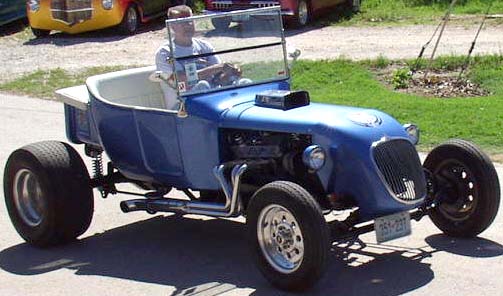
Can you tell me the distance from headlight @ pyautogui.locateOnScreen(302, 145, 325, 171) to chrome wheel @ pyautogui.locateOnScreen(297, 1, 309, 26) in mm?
12964

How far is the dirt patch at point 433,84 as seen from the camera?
1238cm

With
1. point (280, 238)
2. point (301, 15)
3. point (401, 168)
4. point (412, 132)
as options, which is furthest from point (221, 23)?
point (301, 15)

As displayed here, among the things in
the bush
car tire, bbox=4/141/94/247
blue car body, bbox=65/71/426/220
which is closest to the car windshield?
blue car body, bbox=65/71/426/220

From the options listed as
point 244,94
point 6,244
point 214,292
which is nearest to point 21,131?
point 6,244

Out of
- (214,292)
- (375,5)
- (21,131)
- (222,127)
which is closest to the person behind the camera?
(214,292)

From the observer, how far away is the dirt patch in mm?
12383

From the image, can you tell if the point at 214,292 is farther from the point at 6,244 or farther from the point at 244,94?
the point at 6,244

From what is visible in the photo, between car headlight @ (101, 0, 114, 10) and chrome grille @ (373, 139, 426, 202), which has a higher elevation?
chrome grille @ (373, 139, 426, 202)

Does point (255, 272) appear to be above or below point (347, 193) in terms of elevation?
below

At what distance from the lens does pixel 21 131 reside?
1193 cm

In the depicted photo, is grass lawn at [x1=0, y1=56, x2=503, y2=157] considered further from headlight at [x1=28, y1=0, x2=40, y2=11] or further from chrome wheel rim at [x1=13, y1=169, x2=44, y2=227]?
chrome wheel rim at [x1=13, y1=169, x2=44, y2=227]

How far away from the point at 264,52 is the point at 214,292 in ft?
6.92

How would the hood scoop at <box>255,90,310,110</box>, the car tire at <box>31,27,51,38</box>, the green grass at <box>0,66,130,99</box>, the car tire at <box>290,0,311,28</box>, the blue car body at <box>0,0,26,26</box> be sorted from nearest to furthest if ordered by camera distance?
the hood scoop at <box>255,90,310,110</box> < the green grass at <box>0,66,130,99</box> < the car tire at <box>290,0,311,28</box> < the car tire at <box>31,27,51,38</box> < the blue car body at <box>0,0,26,26</box>

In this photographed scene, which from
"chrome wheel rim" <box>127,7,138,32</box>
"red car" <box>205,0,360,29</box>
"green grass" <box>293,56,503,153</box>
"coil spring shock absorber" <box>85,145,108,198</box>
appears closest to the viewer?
"coil spring shock absorber" <box>85,145,108,198</box>
